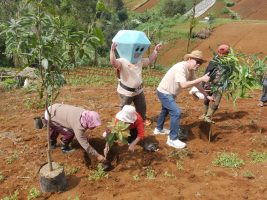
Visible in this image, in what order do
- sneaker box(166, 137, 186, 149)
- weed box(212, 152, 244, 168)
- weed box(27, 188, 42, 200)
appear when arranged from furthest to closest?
sneaker box(166, 137, 186, 149) → weed box(212, 152, 244, 168) → weed box(27, 188, 42, 200)

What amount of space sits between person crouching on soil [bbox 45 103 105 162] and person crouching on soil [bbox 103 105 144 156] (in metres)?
0.24

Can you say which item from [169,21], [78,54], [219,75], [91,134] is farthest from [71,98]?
[169,21]

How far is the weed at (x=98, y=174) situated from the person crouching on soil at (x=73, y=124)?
113 mm

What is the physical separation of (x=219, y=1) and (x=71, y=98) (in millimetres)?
43633

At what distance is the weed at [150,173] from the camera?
4236mm

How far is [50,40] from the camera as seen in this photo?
133 inches

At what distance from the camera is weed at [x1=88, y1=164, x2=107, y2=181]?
4.26 m

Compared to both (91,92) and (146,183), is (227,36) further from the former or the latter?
(146,183)

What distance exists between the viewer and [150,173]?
432 cm

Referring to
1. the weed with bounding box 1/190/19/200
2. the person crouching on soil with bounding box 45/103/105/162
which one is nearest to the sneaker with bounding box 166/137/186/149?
the person crouching on soil with bounding box 45/103/105/162

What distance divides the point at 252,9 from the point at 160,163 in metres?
42.5

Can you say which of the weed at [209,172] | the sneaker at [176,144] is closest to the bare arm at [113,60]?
the sneaker at [176,144]

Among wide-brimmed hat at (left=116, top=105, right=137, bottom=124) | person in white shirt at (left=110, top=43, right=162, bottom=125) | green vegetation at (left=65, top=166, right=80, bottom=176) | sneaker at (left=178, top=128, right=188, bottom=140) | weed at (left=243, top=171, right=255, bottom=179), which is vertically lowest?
green vegetation at (left=65, top=166, right=80, bottom=176)

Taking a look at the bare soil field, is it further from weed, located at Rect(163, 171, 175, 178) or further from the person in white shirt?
the person in white shirt
